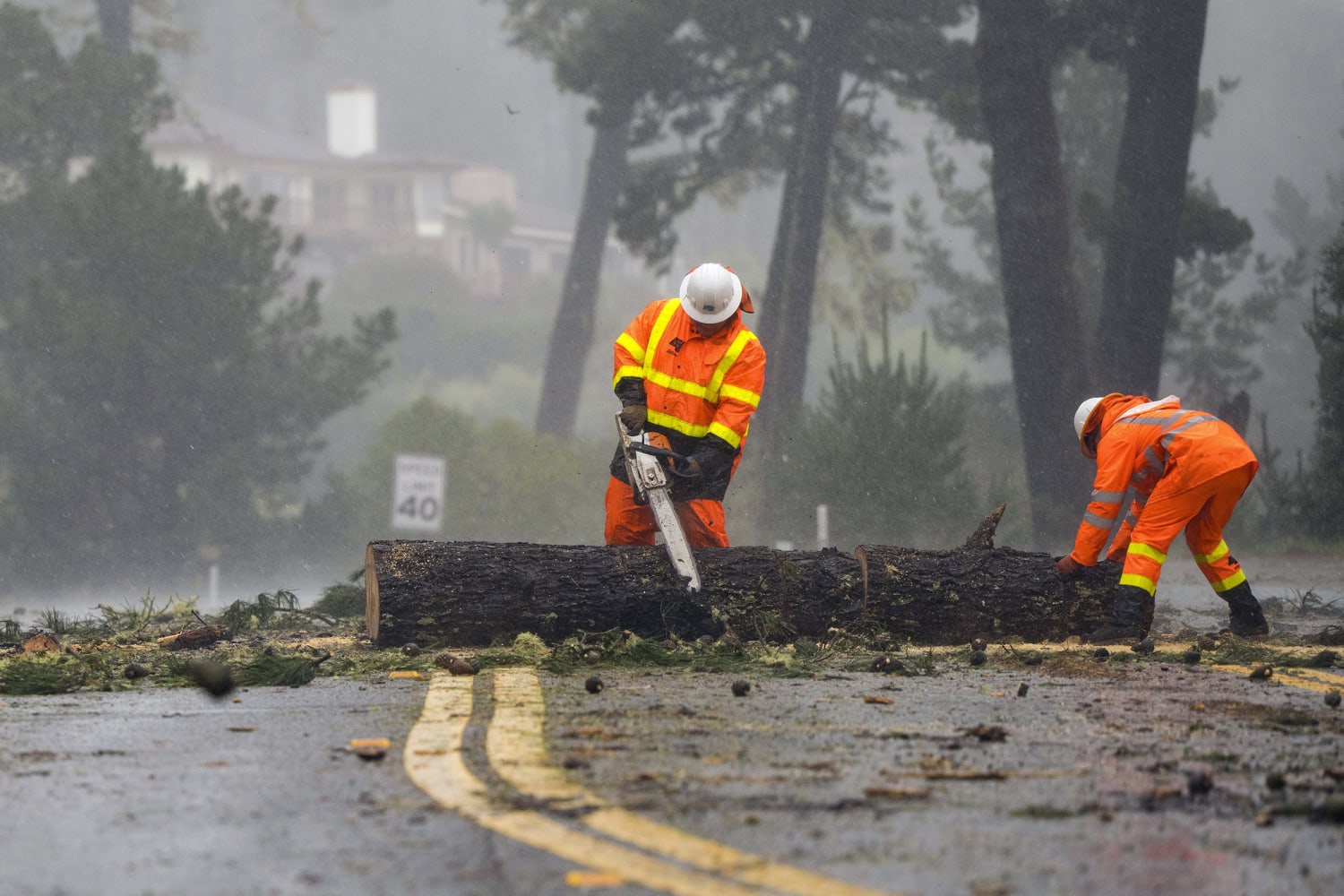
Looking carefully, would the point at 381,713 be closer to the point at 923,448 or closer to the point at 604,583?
the point at 604,583

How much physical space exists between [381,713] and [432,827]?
6.32 feet

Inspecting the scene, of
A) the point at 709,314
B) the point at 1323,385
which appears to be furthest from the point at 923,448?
the point at 709,314

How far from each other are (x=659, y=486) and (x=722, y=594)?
0.62 m

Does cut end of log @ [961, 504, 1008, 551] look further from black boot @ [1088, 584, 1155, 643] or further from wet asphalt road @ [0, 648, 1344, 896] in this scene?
wet asphalt road @ [0, 648, 1344, 896]

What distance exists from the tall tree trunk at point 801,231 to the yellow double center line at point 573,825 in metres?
20.1

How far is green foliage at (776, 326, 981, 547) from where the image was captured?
66.1ft

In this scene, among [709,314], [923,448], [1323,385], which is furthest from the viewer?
[923,448]

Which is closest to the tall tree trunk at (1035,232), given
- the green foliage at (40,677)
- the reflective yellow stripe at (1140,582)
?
the reflective yellow stripe at (1140,582)

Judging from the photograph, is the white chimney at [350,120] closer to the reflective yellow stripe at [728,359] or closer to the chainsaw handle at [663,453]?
the reflective yellow stripe at [728,359]

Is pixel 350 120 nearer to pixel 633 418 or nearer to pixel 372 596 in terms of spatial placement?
pixel 633 418

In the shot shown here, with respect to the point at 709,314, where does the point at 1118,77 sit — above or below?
above

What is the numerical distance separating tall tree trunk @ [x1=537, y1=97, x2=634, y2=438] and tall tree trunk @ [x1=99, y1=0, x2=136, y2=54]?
363 inches

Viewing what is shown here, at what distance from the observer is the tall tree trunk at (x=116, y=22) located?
3020 centimetres

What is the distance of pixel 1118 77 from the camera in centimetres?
2839
